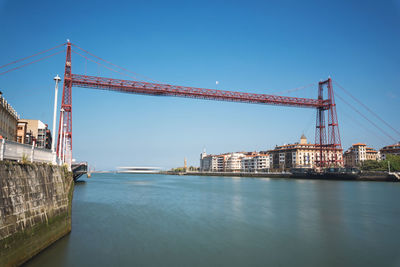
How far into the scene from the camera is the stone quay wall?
657cm

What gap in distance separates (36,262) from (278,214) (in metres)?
14.4

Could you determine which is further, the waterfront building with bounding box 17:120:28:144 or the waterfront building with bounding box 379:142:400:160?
the waterfront building with bounding box 379:142:400:160

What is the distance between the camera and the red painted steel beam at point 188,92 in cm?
3978

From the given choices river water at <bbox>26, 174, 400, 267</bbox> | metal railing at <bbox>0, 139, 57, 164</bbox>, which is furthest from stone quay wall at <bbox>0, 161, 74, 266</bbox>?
river water at <bbox>26, 174, 400, 267</bbox>

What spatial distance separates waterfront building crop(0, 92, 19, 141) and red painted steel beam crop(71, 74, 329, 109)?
14237 mm

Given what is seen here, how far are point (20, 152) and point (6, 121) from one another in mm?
17166

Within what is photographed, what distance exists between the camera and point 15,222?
6.88 metres

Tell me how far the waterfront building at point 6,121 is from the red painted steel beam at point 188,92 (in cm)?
1424

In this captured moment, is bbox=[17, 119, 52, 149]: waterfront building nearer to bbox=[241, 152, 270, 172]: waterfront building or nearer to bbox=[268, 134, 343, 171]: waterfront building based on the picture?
bbox=[268, 134, 343, 171]: waterfront building

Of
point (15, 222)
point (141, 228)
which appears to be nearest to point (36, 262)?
point (15, 222)

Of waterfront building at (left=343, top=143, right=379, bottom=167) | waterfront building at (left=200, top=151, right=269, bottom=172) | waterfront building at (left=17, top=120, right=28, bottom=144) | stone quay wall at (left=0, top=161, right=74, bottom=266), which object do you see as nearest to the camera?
stone quay wall at (left=0, top=161, right=74, bottom=266)

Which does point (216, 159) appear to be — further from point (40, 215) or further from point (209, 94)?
point (40, 215)

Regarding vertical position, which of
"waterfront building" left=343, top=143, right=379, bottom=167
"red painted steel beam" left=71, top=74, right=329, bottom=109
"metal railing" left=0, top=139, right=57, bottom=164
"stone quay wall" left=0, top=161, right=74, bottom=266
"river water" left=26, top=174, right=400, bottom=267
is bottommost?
"river water" left=26, top=174, right=400, bottom=267

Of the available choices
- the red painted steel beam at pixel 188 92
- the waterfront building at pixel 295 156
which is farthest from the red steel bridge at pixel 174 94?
the waterfront building at pixel 295 156
